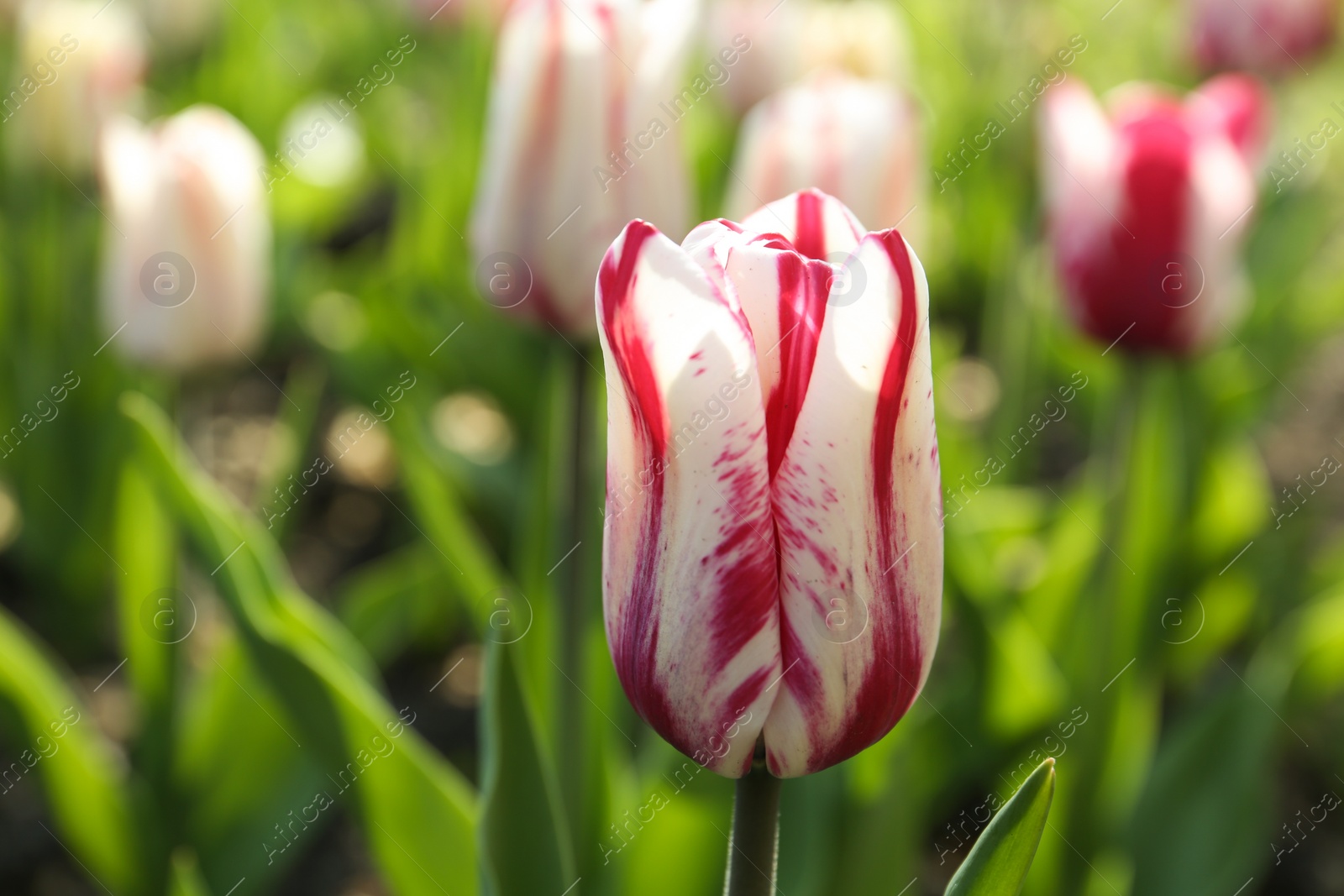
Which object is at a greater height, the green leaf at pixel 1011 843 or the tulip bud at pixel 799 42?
the tulip bud at pixel 799 42

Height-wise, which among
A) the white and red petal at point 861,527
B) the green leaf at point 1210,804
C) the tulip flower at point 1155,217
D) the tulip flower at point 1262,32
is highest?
the white and red petal at point 861,527

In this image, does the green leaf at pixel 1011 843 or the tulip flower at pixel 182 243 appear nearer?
the green leaf at pixel 1011 843

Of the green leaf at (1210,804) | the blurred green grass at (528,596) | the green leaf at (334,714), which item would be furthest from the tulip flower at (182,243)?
the green leaf at (1210,804)

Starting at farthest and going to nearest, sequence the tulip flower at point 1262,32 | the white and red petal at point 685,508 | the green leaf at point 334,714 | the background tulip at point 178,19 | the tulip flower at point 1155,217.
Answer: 1. the background tulip at point 178,19
2. the tulip flower at point 1262,32
3. the tulip flower at point 1155,217
4. the green leaf at point 334,714
5. the white and red petal at point 685,508

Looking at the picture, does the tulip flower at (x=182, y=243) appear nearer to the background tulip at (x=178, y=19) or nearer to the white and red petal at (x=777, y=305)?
the white and red petal at (x=777, y=305)

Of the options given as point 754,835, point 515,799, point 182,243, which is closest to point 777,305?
point 754,835

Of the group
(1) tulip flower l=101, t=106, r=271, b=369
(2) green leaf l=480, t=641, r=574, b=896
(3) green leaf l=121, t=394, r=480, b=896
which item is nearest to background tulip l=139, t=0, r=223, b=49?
(1) tulip flower l=101, t=106, r=271, b=369

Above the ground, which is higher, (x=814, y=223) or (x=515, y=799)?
(x=814, y=223)

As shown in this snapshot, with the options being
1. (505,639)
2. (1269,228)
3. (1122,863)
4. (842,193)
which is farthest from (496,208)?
(1269,228)

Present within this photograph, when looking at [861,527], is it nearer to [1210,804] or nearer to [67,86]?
[1210,804]
